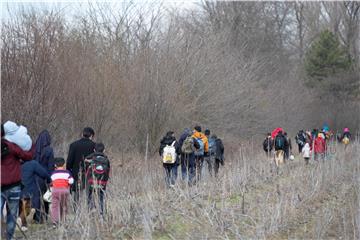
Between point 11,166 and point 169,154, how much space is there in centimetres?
691

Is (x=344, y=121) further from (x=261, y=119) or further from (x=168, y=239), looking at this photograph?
(x=168, y=239)

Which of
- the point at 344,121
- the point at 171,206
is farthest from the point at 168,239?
the point at 344,121

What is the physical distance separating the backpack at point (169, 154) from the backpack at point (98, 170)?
180 inches

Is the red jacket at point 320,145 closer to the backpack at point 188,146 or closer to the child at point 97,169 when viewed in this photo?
the backpack at point 188,146

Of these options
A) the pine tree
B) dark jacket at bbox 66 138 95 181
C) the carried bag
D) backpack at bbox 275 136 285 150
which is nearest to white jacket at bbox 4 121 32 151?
the carried bag

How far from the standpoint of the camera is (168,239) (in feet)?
25.7

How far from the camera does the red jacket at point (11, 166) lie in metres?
7.00

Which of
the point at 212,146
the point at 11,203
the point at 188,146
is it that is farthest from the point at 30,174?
the point at 212,146

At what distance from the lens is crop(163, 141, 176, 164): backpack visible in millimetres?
13672

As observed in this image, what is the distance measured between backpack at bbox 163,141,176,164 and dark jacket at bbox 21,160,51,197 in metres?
4.99

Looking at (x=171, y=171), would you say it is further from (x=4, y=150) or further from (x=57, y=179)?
(x=4, y=150)

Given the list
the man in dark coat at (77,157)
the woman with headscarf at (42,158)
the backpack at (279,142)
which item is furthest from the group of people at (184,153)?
the backpack at (279,142)

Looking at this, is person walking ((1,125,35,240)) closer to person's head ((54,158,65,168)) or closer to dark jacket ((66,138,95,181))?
person's head ((54,158,65,168))

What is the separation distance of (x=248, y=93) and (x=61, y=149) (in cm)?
1654
